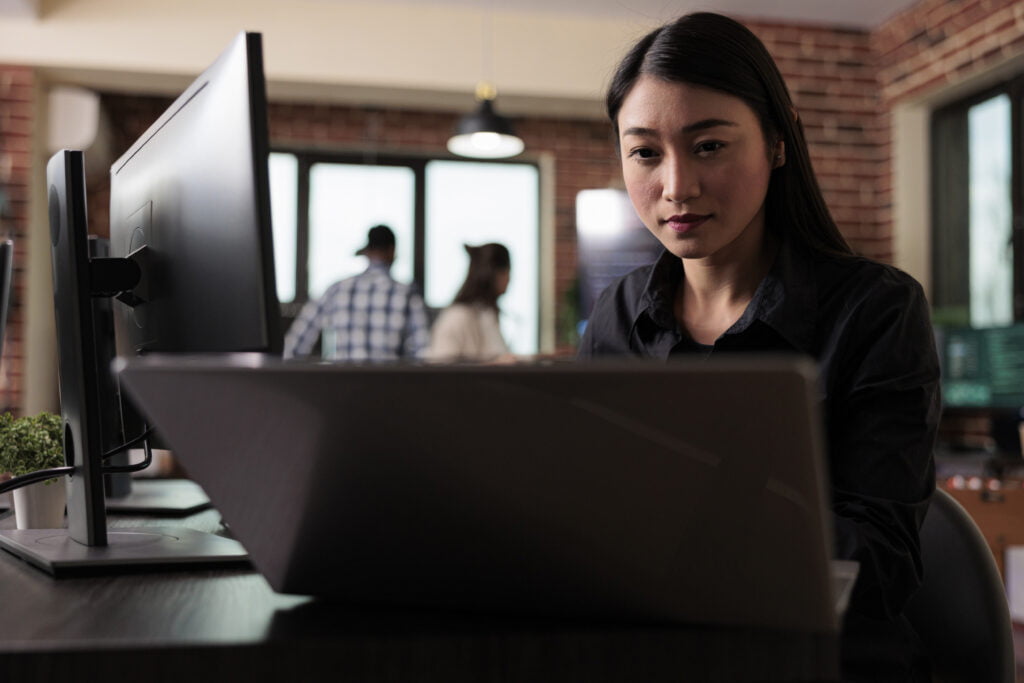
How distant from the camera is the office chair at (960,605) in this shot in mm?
969

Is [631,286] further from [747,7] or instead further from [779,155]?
[747,7]

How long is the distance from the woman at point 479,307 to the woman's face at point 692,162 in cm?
362

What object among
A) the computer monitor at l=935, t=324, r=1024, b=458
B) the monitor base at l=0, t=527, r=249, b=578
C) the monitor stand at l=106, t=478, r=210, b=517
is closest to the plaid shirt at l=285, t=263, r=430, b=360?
the computer monitor at l=935, t=324, r=1024, b=458

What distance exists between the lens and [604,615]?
0.56m

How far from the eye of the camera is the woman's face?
1093 millimetres

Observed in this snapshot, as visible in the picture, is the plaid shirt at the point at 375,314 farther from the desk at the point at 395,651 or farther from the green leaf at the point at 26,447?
the desk at the point at 395,651

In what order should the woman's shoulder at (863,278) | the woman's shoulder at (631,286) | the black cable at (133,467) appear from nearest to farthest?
the black cable at (133,467) → the woman's shoulder at (863,278) → the woman's shoulder at (631,286)

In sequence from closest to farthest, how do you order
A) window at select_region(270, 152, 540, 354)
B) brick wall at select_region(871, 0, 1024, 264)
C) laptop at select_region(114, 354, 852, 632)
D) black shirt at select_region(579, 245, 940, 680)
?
1. laptop at select_region(114, 354, 852, 632)
2. black shirt at select_region(579, 245, 940, 680)
3. brick wall at select_region(871, 0, 1024, 264)
4. window at select_region(270, 152, 540, 354)

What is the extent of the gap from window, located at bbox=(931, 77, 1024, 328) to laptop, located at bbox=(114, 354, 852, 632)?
14.0ft

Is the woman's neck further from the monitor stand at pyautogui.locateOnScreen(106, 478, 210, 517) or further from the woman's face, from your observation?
the monitor stand at pyautogui.locateOnScreen(106, 478, 210, 517)

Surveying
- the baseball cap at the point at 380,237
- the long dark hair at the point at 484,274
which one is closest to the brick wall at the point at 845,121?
the long dark hair at the point at 484,274

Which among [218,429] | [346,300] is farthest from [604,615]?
[346,300]

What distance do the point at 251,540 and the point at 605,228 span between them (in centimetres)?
561

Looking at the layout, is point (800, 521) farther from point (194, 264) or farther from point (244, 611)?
point (194, 264)
